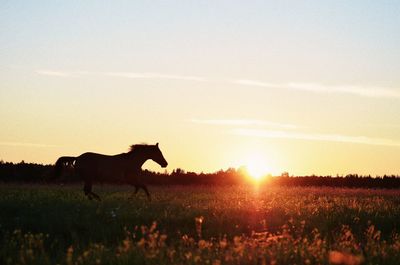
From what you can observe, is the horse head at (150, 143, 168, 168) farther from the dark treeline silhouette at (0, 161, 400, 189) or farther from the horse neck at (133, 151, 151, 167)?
the dark treeline silhouette at (0, 161, 400, 189)

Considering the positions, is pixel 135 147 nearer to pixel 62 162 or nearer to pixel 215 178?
pixel 62 162

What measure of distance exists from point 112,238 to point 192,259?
16.8ft

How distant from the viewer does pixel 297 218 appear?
17594 millimetres

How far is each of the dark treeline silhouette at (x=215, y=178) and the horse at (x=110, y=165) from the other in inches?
860

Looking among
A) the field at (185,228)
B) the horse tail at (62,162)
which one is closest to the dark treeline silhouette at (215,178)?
the horse tail at (62,162)

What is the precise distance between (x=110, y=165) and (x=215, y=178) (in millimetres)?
28310

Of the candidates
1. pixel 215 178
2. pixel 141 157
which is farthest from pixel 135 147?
pixel 215 178

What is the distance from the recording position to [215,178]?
172ft

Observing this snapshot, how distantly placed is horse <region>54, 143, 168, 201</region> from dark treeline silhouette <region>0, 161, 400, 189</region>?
21854 mm

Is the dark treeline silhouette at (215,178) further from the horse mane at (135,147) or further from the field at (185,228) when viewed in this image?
the field at (185,228)

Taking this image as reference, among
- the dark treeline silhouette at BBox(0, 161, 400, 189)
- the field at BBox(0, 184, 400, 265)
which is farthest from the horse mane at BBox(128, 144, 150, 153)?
the dark treeline silhouette at BBox(0, 161, 400, 189)

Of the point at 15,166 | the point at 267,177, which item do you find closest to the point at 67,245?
the point at 15,166

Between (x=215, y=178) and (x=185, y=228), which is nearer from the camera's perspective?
(x=185, y=228)

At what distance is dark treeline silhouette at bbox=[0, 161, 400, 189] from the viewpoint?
154 feet
